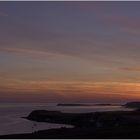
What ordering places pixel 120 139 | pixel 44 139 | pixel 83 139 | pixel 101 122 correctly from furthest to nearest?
1. pixel 101 122
2. pixel 44 139
3. pixel 83 139
4. pixel 120 139

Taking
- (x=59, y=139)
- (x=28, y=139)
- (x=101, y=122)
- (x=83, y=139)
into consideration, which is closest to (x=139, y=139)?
(x=83, y=139)

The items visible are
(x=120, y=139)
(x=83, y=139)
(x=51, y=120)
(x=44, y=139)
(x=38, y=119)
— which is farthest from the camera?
(x=38, y=119)

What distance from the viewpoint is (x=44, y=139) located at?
25.5 meters

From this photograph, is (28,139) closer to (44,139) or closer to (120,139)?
(44,139)

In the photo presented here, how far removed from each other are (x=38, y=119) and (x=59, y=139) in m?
60.0

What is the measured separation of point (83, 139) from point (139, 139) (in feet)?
11.9

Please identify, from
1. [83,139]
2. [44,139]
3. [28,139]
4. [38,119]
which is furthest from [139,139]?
[38,119]

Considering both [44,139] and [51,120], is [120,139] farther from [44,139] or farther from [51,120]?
[51,120]

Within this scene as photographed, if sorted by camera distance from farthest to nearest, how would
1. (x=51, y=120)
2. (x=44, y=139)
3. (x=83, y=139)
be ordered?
(x=51, y=120), (x=44, y=139), (x=83, y=139)

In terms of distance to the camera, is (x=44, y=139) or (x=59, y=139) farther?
(x=44, y=139)

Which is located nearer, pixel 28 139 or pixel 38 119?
pixel 28 139

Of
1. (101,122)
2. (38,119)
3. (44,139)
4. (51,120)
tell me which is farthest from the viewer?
(38,119)

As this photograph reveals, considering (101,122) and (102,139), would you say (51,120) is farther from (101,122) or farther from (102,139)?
(102,139)

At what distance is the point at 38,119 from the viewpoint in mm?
83000
